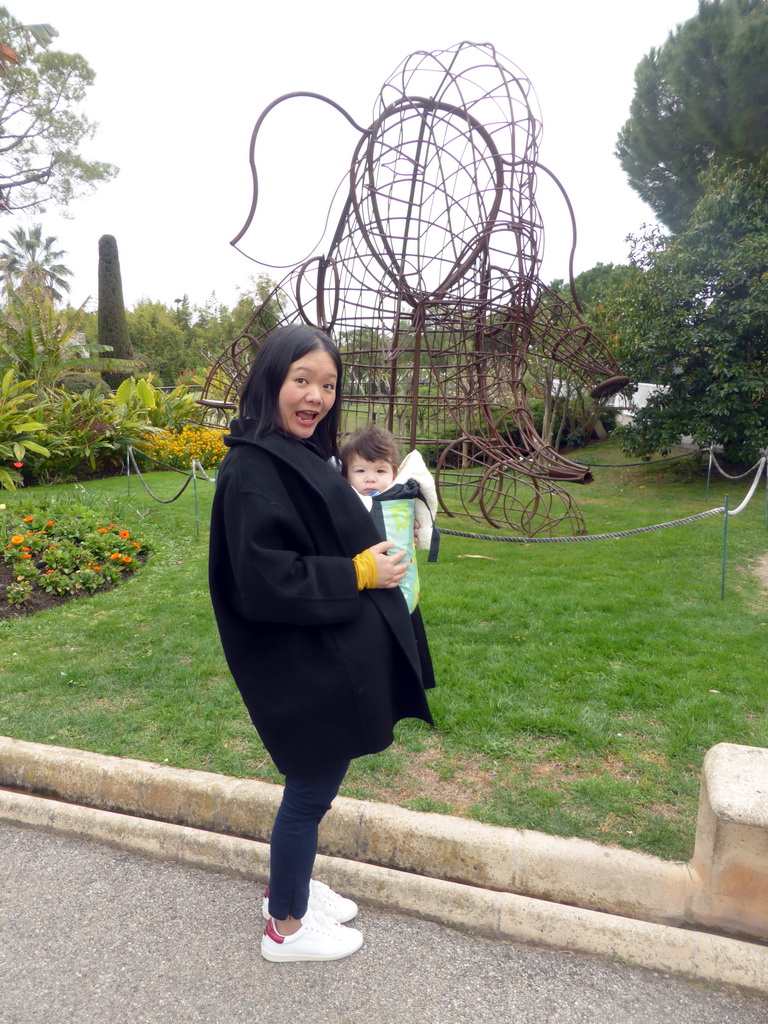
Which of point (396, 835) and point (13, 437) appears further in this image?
point (13, 437)

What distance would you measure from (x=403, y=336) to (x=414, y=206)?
1.06 meters

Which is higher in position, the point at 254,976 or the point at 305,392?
the point at 305,392

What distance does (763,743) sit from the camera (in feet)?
9.52

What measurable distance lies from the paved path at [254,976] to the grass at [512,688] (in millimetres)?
476

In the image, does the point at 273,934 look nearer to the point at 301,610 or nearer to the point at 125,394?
the point at 301,610

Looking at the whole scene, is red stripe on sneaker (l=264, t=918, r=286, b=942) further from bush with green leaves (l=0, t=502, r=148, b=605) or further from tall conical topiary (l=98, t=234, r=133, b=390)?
tall conical topiary (l=98, t=234, r=133, b=390)

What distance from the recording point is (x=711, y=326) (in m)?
10.5

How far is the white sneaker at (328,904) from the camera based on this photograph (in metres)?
2.07

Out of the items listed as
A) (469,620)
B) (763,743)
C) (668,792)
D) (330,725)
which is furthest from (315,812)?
(469,620)

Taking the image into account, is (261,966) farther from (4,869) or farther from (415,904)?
(4,869)

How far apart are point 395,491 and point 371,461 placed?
16cm

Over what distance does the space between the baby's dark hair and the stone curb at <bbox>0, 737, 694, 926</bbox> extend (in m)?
1.21

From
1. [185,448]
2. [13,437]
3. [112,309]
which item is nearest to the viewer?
[13,437]

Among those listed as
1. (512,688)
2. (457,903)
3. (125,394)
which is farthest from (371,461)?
(125,394)
